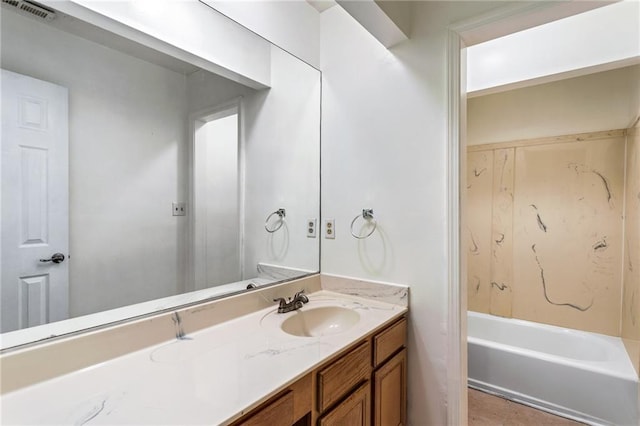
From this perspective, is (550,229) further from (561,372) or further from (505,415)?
(505,415)

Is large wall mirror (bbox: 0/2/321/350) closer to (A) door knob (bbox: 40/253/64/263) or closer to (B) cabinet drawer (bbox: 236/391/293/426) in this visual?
(A) door knob (bbox: 40/253/64/263)

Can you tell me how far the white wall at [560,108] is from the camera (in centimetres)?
236

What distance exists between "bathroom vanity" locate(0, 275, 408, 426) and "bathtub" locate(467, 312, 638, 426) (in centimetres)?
119

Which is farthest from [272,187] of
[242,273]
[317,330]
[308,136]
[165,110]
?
[317,330]

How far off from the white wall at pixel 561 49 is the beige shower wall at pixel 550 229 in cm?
96

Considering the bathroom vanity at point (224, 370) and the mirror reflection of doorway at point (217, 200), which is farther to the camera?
the mirror reflection of doorway at point (217, 200)

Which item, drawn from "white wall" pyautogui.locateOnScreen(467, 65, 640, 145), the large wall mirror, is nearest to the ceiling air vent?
the large wall mirror

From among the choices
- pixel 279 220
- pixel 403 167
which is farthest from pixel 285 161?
pixel 403 167

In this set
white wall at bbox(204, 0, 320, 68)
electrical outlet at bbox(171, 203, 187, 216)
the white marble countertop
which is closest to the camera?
the white marble countertop

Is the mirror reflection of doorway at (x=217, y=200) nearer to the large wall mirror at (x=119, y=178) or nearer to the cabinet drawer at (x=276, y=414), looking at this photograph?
the large wall mirror at (x=119, y=178)

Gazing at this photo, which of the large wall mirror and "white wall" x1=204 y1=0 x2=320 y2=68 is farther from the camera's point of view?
"white wall" x1=204 y1=0 x2=320 y2=68

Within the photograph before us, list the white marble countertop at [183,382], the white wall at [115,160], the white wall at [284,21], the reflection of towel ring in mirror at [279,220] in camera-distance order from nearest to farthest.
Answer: the white marble countertop at [183,382], the white wall at [115,160], the white wall at [284,21], the reflection of towel ring in mirror at [279,220]

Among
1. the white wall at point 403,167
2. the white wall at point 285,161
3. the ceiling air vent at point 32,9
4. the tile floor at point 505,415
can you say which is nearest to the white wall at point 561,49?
the white wall at point 403,167

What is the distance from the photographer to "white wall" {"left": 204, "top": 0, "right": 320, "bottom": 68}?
5.14 ft
